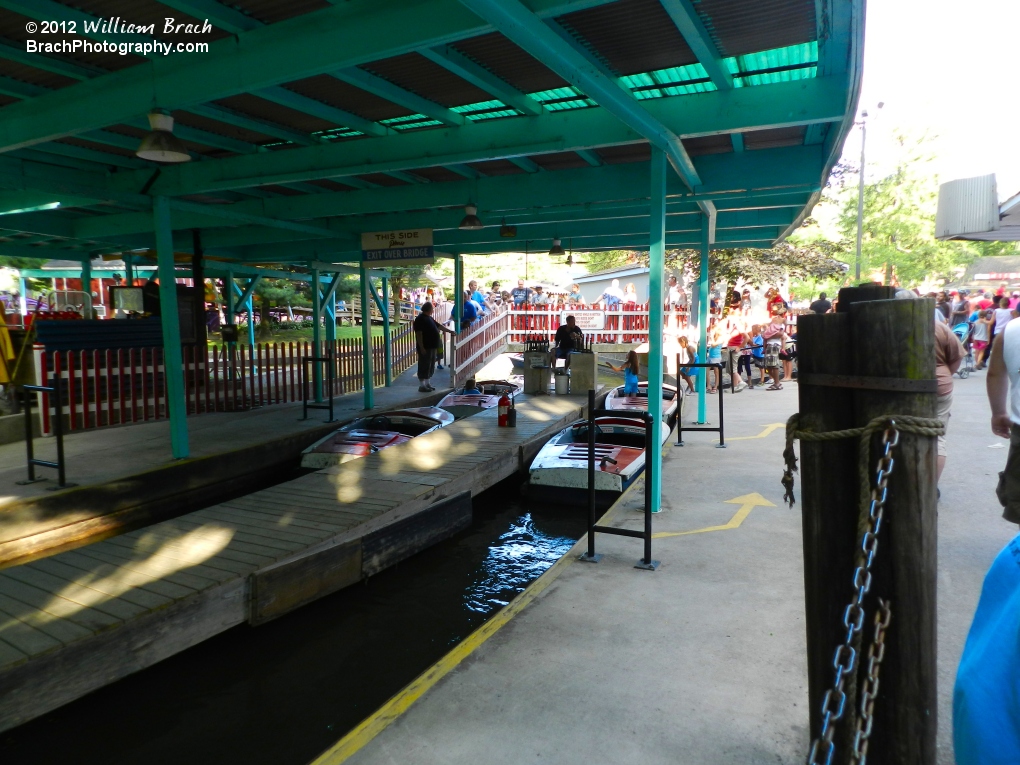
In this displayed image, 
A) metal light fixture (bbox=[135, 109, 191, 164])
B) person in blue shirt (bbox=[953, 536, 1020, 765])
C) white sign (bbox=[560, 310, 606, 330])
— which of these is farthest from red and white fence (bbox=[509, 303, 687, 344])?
person in blue shirt (bbox=[953, 536, 1020, 765])

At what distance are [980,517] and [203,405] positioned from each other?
1209cm

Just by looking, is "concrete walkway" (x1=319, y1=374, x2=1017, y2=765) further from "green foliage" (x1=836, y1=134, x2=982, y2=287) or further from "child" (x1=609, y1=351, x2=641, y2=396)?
"green foliage" (x1=836, y1=134, x2=982, y2=287)

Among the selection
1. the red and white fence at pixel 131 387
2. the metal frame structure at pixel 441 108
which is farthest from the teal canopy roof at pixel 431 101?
the red and white fence at pixel 131 387

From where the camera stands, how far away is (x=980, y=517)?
5797mm

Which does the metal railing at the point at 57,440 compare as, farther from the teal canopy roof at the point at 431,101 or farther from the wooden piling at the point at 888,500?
the wooden piling at the point at 888,500

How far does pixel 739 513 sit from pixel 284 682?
13.9 feet

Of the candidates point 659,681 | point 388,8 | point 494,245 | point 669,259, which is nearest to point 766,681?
point 659,681

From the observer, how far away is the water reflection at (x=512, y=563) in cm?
614

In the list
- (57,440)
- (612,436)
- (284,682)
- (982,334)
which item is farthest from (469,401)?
(982,334)

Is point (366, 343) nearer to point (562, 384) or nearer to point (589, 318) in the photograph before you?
point (562, 384)

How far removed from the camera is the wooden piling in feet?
5.87

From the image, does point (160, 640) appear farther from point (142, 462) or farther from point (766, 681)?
point (142, 462)

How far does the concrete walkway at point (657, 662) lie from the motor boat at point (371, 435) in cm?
436

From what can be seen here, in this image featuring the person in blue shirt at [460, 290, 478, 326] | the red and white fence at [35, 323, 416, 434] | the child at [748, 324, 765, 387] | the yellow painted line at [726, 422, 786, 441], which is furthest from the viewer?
the person in blue shirt at [460, 290, 478, 326]
